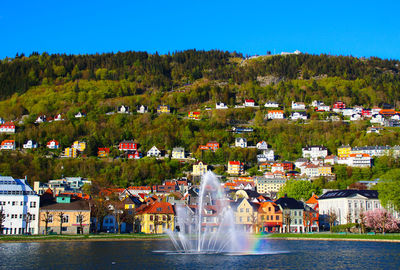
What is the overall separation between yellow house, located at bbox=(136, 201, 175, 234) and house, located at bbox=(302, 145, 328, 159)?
10044 centimetres

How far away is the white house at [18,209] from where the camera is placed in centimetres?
6775

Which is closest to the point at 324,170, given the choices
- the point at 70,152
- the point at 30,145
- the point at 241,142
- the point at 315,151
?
the point at 315,151

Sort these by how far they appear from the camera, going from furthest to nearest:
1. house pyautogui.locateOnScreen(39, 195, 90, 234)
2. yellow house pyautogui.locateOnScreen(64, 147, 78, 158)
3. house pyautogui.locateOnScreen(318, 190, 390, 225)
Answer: yellow house pyautogui.locateOnScreen(64, 147, 78, 158), house pyautogui.locateOnScreen(318, 190, 390, 225), house pyautogui.locateOnScreen(39, 195, 90, 234)

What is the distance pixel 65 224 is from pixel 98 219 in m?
6.51

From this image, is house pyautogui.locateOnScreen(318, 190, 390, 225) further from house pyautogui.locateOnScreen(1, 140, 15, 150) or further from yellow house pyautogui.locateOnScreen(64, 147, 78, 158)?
house pyautogui.locateOnScreen(1, 140, 15, 150)

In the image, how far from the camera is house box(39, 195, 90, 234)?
68750 mm

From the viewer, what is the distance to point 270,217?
84312 mm

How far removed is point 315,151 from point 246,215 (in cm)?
9366

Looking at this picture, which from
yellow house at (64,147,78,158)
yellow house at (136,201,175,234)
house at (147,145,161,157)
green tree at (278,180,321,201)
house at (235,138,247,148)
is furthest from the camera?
house at (235,138,247,148)

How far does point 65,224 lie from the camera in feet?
229

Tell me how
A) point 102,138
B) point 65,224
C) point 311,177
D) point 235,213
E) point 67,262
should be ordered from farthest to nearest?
point 102,138 → point 311,177 → point 235,213 → point 65,224 → point 67,262

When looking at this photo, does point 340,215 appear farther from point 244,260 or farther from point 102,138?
point 102,138

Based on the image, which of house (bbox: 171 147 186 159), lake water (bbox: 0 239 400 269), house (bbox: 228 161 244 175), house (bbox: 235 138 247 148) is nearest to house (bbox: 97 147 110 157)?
house (bbox: 171 147 186 159)

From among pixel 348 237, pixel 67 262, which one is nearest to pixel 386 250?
pixel 348 237
